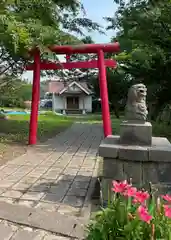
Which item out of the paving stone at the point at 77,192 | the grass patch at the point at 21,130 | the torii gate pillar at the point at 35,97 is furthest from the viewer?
the grass patch at the point at 21,130

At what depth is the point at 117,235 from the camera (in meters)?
1.93

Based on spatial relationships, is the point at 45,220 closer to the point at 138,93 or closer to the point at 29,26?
the point at 138,93

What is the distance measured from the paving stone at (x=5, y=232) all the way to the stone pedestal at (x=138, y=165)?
49.1 inches

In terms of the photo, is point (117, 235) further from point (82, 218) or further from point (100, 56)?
point (100, 56)

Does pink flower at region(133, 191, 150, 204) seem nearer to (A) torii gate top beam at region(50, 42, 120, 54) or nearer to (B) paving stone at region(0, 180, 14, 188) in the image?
(B) paving stone at region(0, 180, 14, 188)

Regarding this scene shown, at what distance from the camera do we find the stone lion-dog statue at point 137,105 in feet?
12.7

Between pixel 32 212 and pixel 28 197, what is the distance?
0.58 meters

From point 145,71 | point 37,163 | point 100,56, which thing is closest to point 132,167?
point 37,163

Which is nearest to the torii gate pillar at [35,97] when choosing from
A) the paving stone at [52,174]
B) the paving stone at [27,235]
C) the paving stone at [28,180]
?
the paving stone at [52,174]

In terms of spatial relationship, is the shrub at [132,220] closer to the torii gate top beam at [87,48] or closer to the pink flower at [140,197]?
the pink flower at [140,197]

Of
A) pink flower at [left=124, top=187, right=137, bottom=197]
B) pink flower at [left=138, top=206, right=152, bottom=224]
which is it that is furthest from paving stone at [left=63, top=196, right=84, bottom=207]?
pink flower at [left=138, top=206, right=152, bottom=224]

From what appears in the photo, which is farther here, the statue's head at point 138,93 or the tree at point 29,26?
the tree at point 29,26

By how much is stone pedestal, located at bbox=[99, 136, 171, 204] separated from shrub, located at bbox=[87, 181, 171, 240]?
1.39m

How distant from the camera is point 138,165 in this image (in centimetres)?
353
